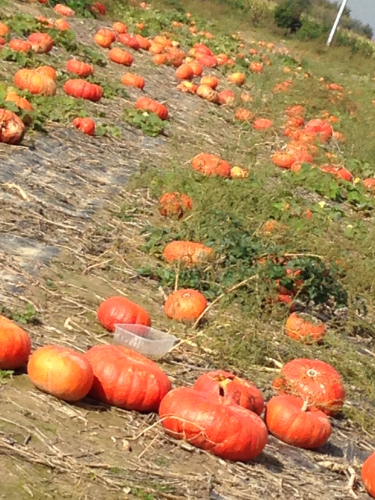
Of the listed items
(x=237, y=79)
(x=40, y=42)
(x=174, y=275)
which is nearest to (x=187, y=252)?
(x=174, y=275)

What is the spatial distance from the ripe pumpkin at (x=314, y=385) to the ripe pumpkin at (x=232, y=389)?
0.47m

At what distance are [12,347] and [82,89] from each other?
7.48 meters

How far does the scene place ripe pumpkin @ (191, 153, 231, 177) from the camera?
943 centimetres

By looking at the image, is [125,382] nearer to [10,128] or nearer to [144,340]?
[144,340]

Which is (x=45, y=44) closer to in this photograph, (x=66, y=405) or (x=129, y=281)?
(x=129, y=281)

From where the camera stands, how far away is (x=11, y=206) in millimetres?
6859

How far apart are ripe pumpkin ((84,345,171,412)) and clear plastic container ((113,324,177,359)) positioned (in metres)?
0.51

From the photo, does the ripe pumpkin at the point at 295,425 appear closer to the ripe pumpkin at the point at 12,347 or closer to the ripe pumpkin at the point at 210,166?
the ripe pumpkin at the point at 12,347

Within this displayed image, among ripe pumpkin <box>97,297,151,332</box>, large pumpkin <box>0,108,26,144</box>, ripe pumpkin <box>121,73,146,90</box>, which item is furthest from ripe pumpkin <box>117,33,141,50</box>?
ripe pumpkin <box>97,297,151,332</box>

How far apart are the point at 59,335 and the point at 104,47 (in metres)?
11.1

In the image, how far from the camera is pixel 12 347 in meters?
4.18

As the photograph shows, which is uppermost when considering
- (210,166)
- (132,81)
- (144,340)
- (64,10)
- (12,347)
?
(12,347)

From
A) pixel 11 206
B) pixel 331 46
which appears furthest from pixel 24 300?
pixel 331 46

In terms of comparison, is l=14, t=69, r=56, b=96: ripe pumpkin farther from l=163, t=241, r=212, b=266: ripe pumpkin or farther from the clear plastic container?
Result: the clear plastic container
